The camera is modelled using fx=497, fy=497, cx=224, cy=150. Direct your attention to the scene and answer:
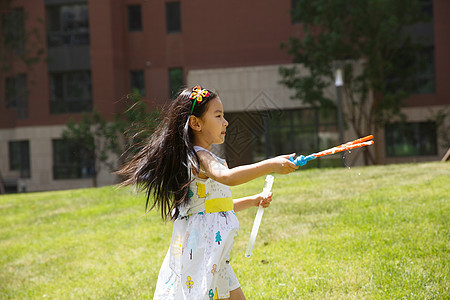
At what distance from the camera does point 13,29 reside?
26625 millimetres

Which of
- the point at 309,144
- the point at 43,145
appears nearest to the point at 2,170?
the point at 43,145

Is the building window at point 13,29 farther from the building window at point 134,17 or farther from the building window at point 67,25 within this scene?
the building window at point 134,17

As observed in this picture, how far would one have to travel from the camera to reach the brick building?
970 inches

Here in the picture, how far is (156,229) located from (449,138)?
64.8 feet

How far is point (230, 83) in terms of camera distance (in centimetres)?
2498

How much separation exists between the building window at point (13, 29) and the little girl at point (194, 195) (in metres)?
26.5

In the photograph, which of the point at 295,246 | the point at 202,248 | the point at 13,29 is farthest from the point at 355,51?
the point at 202,248

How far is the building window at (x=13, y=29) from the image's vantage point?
26.6 m

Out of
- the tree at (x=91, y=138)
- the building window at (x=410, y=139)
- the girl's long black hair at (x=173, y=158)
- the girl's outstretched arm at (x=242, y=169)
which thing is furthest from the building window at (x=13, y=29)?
the girl's outstretched arm at (x=242, y=169)

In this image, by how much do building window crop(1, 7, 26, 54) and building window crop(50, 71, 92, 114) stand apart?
243 cm

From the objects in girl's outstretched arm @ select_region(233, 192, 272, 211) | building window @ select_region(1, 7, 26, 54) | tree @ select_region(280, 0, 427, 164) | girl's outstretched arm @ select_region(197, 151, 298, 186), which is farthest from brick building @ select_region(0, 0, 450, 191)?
girl's outstretched arm @ select_region(197, 151, 298, 186)

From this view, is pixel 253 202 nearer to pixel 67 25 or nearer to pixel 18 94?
pixel 18 94

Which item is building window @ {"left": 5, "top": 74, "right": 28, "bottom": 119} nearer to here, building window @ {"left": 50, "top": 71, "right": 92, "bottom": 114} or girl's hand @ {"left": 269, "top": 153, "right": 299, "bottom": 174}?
building window @ {"left": 50, "top": 71, "right": 92, "bottom": 114}

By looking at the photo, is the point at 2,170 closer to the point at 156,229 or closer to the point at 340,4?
the point at 340,4
